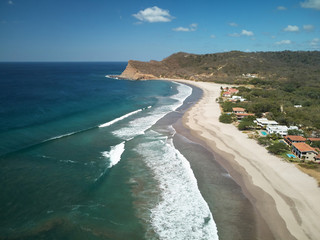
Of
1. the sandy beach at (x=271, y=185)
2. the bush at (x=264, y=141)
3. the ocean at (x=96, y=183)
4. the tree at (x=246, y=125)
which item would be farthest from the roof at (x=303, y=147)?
the ocean at (x=96, y=183)

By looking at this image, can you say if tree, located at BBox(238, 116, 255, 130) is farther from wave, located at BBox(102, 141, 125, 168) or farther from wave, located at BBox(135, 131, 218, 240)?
wave, located at BBox(102, 141, 125, 168)

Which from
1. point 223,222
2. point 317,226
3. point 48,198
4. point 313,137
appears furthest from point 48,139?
point 313,137

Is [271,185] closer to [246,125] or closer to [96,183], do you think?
[96,183]

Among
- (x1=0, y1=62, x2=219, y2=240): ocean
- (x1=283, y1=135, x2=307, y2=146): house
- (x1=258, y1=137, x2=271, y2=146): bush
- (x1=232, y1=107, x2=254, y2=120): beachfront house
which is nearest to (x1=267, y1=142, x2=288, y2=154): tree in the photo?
(x1=258, y1=137, x2=271, y2=146): bush

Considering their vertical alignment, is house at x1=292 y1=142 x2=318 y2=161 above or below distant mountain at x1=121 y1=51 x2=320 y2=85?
below

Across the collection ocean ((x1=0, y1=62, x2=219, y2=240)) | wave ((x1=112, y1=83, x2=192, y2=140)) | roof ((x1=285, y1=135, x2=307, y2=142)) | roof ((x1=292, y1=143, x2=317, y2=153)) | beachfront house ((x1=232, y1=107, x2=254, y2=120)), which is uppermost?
beachfront house ((x1=232, y1=107, x2=254, y2=120))

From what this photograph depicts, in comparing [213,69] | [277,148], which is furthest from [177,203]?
[213,69]

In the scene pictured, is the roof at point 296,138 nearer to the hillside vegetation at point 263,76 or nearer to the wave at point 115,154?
the hillside vegetation at point 263,76
